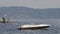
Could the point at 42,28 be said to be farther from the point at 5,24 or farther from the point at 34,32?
the point at 5,24

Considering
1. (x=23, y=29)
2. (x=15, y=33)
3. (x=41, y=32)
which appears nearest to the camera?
(x=15, y=33)

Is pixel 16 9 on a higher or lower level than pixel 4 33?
higher

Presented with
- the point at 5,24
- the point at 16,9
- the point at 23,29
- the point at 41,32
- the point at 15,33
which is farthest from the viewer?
the point at 16,9

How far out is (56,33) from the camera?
4822cm

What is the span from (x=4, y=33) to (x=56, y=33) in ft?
31.6

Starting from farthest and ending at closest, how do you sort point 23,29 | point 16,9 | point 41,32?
point 16,9 → point 23,29 → point 41,32

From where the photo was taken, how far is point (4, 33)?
47.1 m

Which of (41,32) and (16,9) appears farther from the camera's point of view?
(16,9)

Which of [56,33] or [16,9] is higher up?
[16,9]

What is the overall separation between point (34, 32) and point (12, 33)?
17.2 feet

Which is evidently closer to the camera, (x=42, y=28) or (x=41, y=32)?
(x=41, y=32)

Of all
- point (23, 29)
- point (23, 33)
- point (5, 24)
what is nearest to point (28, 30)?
point (23, 29)

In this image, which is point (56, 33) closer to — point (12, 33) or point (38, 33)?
point (38, 33)

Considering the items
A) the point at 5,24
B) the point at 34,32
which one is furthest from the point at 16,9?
the point at 34,32
